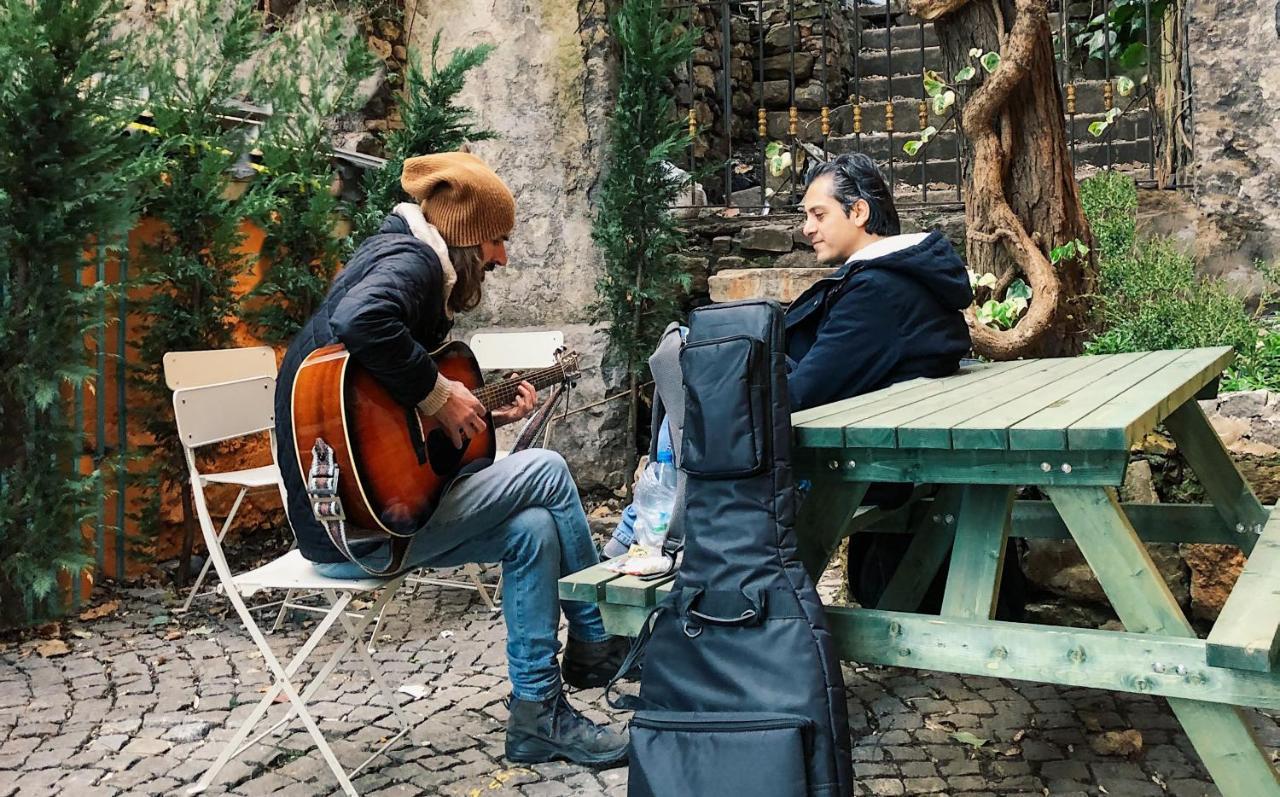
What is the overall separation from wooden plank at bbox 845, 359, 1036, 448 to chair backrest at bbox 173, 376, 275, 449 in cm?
219

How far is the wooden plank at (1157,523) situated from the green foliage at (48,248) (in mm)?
3008

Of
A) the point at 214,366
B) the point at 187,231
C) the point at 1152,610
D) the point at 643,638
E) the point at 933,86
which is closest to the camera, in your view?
the point at 1152,610

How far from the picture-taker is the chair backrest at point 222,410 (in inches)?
141

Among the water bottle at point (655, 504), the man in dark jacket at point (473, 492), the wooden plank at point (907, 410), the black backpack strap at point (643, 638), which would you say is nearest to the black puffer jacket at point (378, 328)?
the man in dark jacket at point (473, 492)

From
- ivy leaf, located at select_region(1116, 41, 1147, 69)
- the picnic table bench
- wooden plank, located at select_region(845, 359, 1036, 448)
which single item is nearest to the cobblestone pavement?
the picnic table bench

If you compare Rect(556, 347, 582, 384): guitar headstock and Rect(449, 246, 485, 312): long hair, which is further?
Rect(556, 347, 582, 384): guitar headstock

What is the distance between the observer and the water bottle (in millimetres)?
2494

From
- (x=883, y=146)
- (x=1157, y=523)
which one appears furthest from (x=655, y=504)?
(x=883, y=146)

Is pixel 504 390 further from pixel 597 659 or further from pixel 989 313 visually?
pixel 989 313

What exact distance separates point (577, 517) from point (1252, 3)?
14.9 feet

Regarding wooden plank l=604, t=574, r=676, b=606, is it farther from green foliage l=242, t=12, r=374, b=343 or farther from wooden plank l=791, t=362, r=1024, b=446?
green foliage l=242, t=12, r=374, b=343

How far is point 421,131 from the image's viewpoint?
541 cm

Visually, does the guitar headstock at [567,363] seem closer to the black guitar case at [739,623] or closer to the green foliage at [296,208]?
the black guitar case at [739,623]

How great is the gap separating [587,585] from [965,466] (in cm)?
80
